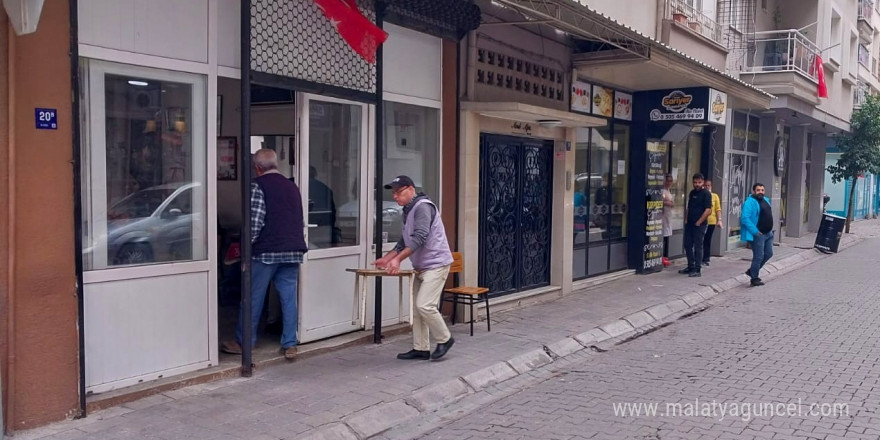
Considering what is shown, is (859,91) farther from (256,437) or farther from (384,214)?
(256,437)

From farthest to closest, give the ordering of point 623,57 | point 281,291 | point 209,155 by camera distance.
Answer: point 623,57 → point 281,291 → point 209,155

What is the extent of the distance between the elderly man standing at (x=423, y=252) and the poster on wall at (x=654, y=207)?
25.0ft

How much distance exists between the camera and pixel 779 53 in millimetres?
18391

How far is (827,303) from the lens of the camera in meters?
11.9

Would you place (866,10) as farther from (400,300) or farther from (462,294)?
(400,300)

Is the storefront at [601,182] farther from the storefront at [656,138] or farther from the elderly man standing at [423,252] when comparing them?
the elderly man standing at [423,252]

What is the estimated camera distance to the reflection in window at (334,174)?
25.3 feet

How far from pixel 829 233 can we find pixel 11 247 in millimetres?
19232

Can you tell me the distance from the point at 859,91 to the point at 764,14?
428 inches

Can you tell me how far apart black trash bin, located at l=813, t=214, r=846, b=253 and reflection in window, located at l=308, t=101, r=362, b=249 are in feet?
50.9

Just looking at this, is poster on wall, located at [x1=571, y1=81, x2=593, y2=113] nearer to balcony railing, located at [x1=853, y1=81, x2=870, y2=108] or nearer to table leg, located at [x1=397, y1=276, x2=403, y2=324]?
table leg, located at [x1=397, y1=276, x2=403, y2=324]

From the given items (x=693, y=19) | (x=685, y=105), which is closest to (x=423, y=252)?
(x=685, y=105)

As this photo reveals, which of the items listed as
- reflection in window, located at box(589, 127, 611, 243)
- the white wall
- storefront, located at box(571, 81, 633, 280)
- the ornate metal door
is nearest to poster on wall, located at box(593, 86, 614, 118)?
storefront, located at box(571, 81, 633, 280)

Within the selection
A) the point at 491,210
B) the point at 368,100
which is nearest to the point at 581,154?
the point at 491,210
